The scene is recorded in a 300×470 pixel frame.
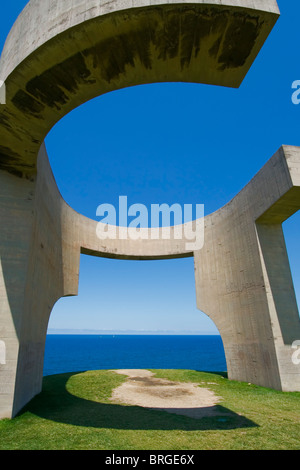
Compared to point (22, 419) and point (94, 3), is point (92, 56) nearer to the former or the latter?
point (94, 3)

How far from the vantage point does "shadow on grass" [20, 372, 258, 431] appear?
20.2ft

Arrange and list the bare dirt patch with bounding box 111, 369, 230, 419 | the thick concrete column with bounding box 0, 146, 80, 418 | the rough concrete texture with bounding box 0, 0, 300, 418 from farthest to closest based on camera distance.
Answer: the bare dirt patch with bounding box 111, 369, 230, 419, the thick concrete column with bounding box 0, 146, 80, 418, the rough concrete texture with bounding box 0, 0, 300, 418

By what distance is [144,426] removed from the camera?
612 centimetres

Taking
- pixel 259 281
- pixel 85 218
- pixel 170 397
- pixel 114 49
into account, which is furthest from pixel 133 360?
pixel 114 49

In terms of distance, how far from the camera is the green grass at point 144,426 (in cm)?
503

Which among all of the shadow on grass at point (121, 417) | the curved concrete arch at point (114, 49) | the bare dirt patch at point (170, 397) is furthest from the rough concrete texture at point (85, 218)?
the bare dirt patch at point (170, 397)

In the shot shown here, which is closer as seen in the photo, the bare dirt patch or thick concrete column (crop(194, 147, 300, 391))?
the bare dirt patch

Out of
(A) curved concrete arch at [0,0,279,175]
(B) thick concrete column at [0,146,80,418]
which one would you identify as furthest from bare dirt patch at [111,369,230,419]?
(A) curved concrete arch at [0,0,279,175]

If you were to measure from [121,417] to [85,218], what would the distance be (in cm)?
1091

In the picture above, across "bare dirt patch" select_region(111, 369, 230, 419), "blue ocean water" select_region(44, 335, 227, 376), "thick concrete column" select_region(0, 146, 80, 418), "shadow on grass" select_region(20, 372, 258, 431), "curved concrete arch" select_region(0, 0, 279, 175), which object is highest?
"curved concrete arch" select_region(0, 0, 279, 175)

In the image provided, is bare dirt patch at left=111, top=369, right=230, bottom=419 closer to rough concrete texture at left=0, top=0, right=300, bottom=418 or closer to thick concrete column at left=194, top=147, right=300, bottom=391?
thick concrete column at left=194, top=147, right=300, bottom=391

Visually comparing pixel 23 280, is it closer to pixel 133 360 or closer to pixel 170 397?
pixel 170 397
